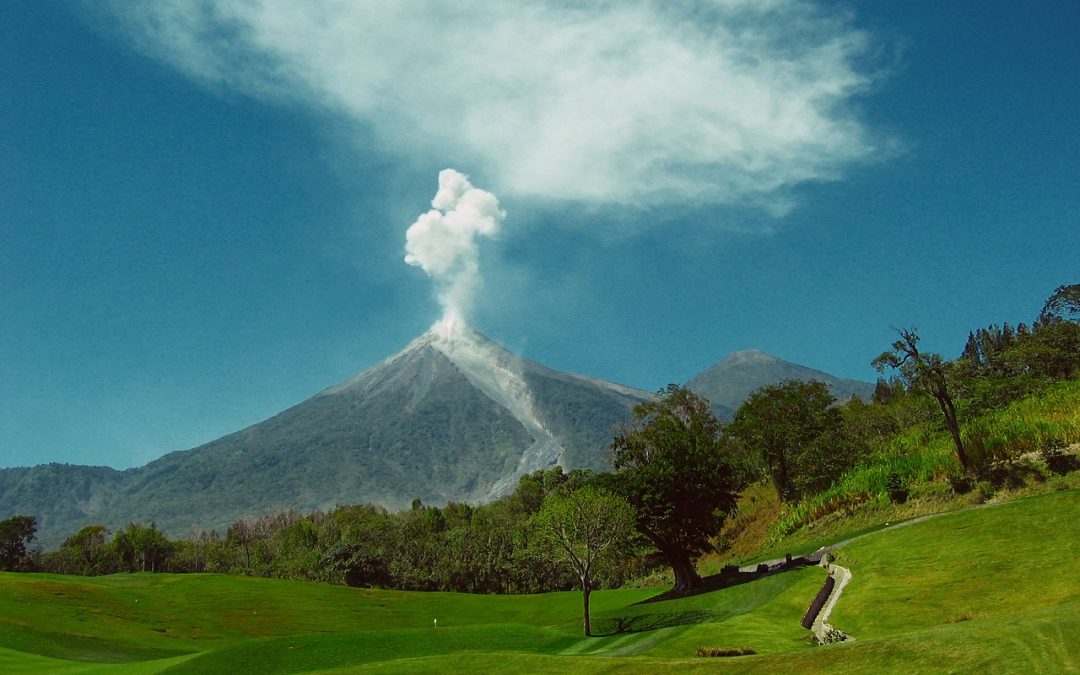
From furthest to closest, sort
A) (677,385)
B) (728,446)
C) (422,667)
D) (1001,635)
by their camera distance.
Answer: (677,385)
(728,446)
(422,667)
(1001,635)

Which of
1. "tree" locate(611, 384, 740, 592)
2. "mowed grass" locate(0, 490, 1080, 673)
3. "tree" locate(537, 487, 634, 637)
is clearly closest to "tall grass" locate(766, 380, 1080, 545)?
"mowed grass" locate(0, 490, 1080, 673)

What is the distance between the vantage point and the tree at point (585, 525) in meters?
47.2

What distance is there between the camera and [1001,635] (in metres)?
14.9

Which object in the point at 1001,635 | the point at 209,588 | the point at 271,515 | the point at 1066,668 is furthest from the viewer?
the point at 271,515

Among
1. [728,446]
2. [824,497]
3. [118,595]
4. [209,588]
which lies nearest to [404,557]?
[209,588]

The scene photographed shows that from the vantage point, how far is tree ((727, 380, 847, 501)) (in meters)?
68.6

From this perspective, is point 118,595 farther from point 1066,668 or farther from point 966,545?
point 1066,668

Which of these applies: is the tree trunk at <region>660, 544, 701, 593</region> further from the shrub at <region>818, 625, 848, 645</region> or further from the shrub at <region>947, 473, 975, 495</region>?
the shrub at <region>818, 625, 848, 645</region>

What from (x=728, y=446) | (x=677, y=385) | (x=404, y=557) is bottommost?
(x=404, y=557)

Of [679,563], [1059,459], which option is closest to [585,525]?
[679,563]

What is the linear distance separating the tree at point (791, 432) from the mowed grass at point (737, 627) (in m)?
18.8

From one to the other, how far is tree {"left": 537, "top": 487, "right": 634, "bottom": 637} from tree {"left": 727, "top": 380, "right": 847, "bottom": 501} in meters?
26.9

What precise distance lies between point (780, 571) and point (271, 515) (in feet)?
606

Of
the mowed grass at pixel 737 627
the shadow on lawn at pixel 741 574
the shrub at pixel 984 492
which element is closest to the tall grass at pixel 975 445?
the shrub at pixel 984 492
